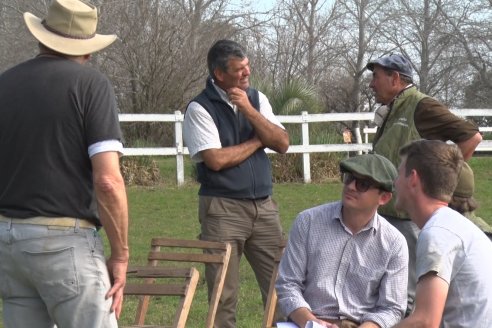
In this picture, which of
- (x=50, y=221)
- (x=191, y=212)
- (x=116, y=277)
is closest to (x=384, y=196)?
(x=116, y=277)

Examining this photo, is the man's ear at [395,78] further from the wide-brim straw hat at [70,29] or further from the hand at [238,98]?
the wide-brim straw hat at [70,29]

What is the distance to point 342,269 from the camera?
4.83m

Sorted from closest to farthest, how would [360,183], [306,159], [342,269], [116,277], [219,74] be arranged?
[116,277] → [360,183] → [342,269] → [219,74] → [306,159]

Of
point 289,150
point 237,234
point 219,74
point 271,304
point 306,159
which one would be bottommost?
point 306,159

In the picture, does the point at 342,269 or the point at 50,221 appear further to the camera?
the point at 342,269

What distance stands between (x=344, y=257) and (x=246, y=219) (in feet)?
4.92

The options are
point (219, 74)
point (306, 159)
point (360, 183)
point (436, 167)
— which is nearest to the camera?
point (436, 167)

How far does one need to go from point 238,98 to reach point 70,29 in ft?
6.47

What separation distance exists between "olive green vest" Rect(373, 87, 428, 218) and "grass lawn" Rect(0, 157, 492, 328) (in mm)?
2019

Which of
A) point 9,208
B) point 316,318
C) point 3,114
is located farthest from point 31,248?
point 316,318

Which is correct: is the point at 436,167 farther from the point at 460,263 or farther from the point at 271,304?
the point at 271,304

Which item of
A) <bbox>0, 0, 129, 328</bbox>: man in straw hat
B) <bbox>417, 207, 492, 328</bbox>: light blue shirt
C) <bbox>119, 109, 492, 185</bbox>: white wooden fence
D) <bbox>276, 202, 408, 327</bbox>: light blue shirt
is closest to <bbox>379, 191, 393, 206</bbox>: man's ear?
<bbox>276, 202, 408, 327</bbox>: light blue shirt

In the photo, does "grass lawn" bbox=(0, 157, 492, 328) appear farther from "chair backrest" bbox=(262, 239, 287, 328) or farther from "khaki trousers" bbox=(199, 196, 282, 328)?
"chair backrest" bbox=(262, 239, 287, 328)

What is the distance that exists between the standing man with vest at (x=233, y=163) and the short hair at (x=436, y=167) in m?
2.36
